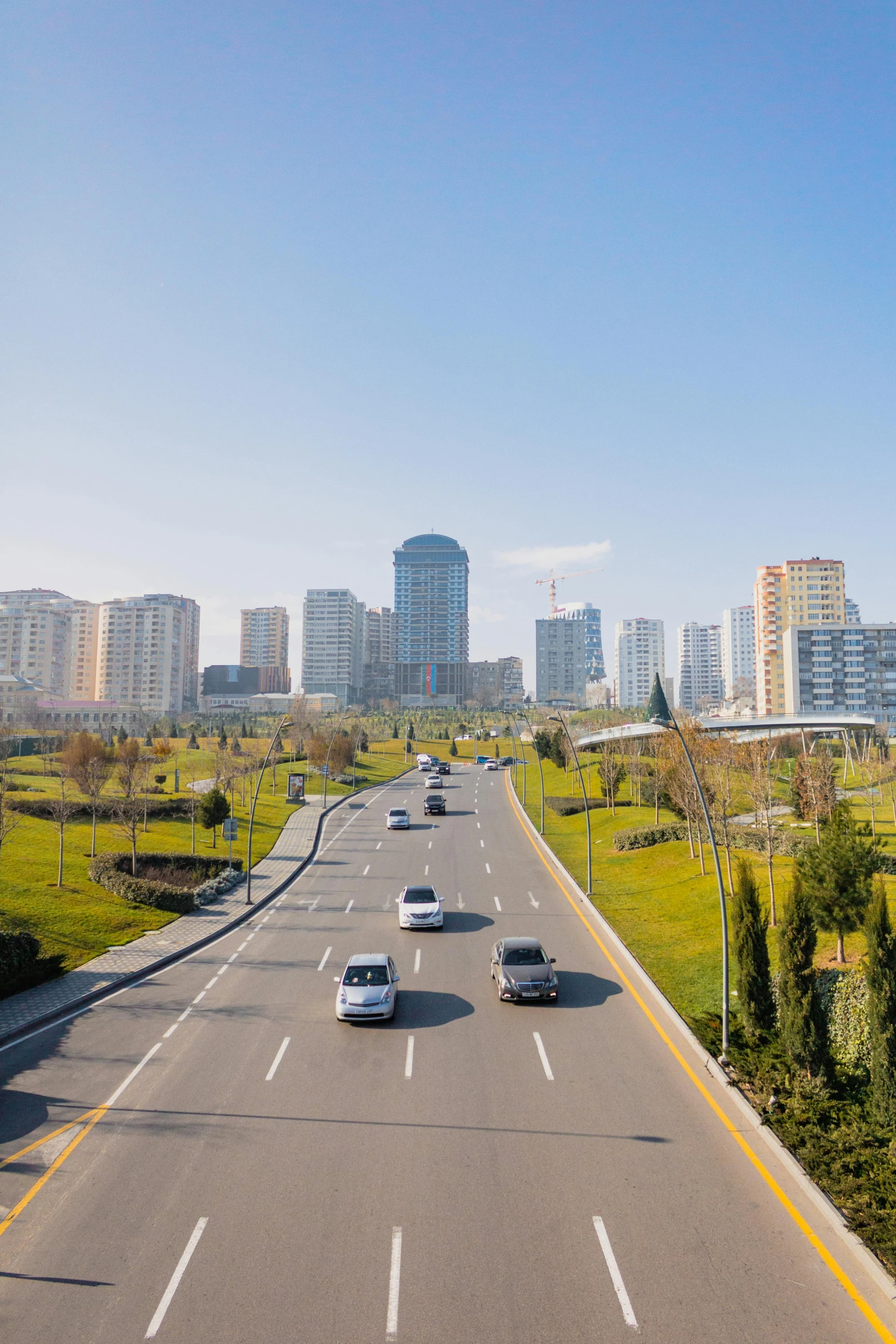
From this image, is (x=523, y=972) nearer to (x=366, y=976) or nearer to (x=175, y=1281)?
(x=366, y=976)

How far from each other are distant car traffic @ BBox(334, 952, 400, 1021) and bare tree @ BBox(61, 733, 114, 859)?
1953 cm

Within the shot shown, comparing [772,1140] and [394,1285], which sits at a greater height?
[394,1285]

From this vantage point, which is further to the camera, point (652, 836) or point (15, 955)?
point (652, 836)

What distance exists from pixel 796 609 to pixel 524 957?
16081cm

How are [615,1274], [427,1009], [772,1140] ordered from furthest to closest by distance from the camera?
[427,1009]
[772,1140]
[615,1274]

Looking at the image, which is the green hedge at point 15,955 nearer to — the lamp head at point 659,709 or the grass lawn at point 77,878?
the grass lawn at point 77,878

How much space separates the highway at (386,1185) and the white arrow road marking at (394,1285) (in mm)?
29

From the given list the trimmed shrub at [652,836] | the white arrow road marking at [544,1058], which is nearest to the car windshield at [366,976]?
the white arrow road marking at [544,1058]

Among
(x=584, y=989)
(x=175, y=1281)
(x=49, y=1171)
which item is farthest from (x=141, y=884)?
(x=175, y=1281)

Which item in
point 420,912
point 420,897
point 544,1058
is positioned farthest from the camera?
point 420,897

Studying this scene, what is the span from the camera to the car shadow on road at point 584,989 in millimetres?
19703

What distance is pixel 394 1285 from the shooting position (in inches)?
359

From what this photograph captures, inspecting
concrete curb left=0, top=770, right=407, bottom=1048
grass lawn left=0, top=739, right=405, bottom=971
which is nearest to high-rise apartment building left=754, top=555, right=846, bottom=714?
grass lawn left=0, top=739, right=405, bottom=971

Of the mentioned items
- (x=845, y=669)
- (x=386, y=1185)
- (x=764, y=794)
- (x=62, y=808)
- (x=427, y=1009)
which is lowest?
(x=427, y=1009)
